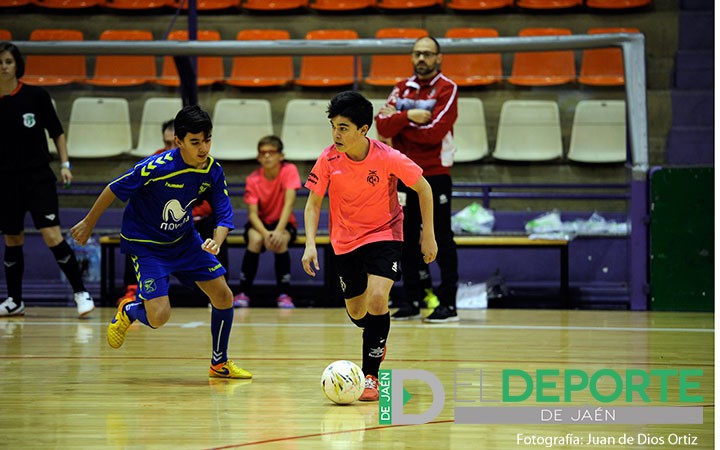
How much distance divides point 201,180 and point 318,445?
201 centimetres

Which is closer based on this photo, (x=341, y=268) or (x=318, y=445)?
(x=318, y=445)

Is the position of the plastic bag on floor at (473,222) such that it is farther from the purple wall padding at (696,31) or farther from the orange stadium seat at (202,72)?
the purple wall padding at (696,31)

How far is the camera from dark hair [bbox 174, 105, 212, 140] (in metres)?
5.11

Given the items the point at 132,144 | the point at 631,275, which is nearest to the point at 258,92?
the point at 132,144

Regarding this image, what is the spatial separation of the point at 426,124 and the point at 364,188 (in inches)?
99.1

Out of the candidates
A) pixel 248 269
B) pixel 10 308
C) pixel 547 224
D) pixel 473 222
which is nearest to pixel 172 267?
pixel 10 308

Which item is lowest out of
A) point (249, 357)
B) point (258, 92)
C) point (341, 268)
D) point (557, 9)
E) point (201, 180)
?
point (249, 357)

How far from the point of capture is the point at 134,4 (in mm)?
11930

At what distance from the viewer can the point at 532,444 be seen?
12.7 feet

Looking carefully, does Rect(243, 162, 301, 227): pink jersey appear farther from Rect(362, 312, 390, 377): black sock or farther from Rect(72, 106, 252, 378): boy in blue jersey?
Rect(362, 312, 390, 377): black sock

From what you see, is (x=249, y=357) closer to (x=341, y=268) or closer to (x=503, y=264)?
(x=341, y=268)

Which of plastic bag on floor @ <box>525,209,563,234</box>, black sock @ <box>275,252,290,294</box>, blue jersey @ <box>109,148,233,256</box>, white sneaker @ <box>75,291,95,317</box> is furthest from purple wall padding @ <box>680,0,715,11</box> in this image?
blue jersey @ <box>109,148,233,256</box>

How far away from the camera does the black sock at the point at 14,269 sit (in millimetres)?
8078

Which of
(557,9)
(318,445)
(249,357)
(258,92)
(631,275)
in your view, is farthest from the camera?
(557,9)
